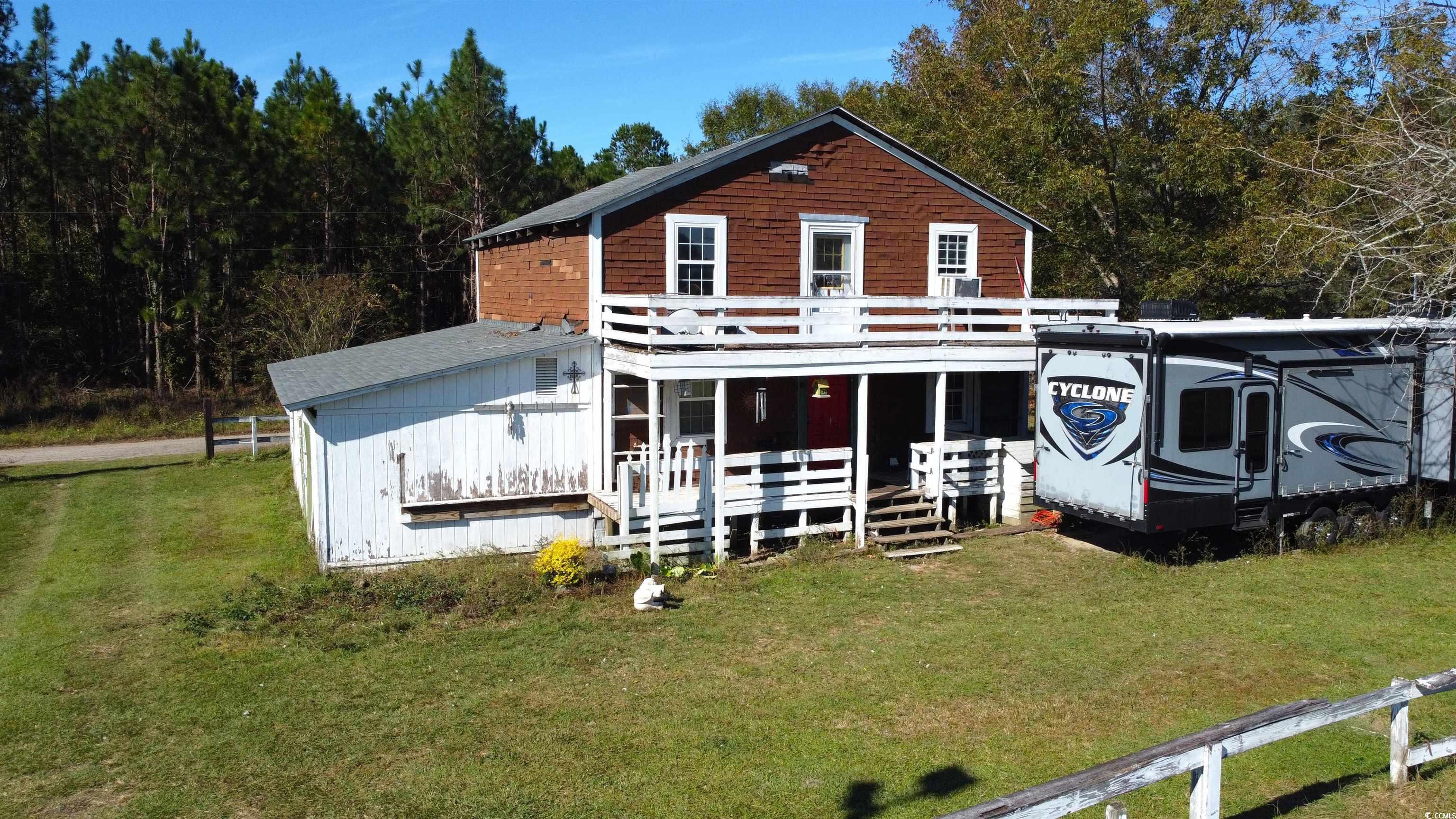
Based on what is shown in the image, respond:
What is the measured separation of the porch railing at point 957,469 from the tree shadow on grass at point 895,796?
27.6 ft

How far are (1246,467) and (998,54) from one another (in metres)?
17.8

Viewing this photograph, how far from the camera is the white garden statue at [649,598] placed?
474 inches

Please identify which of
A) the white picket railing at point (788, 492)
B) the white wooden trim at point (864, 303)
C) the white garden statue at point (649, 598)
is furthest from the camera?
the white picket railing at point (788, 492)

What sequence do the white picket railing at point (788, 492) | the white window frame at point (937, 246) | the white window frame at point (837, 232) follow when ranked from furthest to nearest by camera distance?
the white window frame at point (937, 246), the white window frame at point (837, 232), the white picket railing at point (788, 492)

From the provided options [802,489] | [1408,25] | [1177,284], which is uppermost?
[1408,25]

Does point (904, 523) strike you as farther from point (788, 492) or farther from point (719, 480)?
point (719, 480)

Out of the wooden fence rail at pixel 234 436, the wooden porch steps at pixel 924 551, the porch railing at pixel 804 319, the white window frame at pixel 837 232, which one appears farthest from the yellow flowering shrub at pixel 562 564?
the wooden fence rail at pixel 234 436

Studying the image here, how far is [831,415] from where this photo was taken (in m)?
17.8

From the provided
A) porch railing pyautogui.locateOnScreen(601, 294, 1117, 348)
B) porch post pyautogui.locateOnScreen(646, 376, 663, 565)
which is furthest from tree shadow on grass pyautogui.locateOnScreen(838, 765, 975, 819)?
porch railing pyautogui.locateOnScreen(601, 294, 1117, 348)

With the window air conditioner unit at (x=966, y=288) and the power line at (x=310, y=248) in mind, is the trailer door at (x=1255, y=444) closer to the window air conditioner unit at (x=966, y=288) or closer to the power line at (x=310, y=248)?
the window air conditioner unit at (x=966, y=288)

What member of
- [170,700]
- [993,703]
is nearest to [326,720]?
[170,700]

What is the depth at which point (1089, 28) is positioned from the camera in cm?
2320

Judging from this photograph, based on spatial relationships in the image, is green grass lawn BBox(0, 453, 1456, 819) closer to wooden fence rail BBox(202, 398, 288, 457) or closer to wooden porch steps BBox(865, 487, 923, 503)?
wooden porch steps BBox(865, 487, 923, 503)

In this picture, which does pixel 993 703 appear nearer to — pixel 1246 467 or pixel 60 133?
pixel 1246 467
